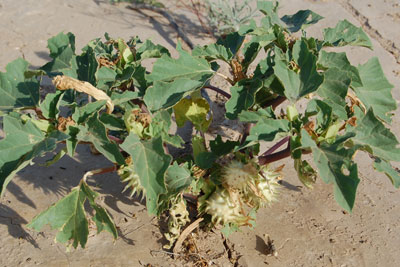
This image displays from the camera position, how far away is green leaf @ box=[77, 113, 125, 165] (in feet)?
4.17

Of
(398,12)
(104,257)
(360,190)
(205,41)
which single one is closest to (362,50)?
(398,12)

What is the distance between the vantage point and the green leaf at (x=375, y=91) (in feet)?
4.95

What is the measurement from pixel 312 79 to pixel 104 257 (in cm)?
101

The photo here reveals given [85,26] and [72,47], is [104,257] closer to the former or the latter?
[72,47]

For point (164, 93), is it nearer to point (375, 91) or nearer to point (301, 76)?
point (301, 76)

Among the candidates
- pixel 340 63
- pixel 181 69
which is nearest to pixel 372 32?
pixel 340 63

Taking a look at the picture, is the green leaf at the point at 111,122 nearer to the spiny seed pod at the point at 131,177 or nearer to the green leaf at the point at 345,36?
the spiny seed pod at the point at 131,177

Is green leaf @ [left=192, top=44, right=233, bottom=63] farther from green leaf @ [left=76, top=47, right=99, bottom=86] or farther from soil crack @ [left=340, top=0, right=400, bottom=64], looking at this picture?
soil crack @ [left=340, top=0, right=400, bottom=64]

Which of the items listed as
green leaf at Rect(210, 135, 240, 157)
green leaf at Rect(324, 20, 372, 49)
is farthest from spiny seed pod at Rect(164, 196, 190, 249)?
green leaf at Rect(324, 20, 372, 49)

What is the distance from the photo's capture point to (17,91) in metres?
1.50

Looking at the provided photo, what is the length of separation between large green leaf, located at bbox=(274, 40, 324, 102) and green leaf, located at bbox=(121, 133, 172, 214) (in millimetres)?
432

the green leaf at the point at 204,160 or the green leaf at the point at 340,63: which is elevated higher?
the green leaf at the point at 340,63

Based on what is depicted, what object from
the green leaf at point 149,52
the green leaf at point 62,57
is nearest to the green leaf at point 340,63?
the green leaf at point 149,52

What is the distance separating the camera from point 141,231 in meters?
1.78
